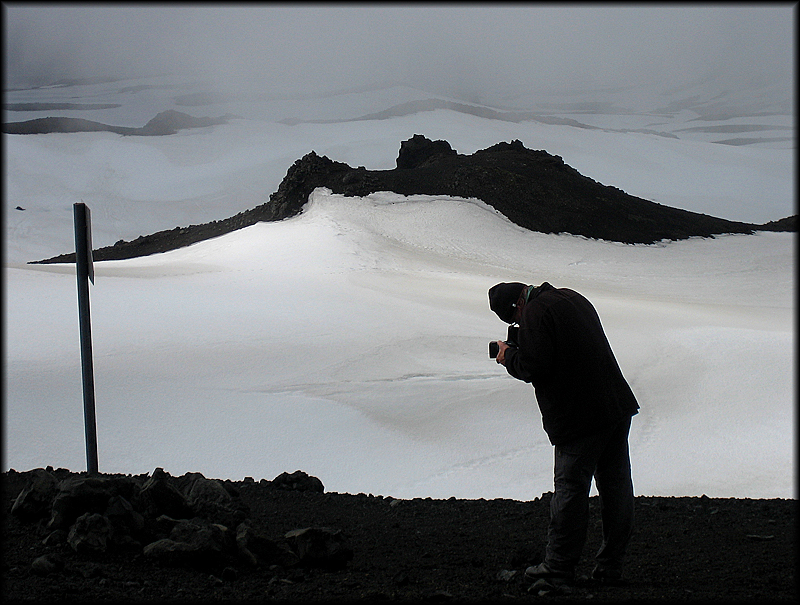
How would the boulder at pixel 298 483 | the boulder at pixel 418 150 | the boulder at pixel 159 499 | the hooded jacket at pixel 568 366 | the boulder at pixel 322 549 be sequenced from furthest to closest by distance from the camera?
1. the boulder at pixel 418 150
2. the boulder at pixel 298 483
3. the boulder at pixel 159 499
4. the boulder at pixel 322 549
5. the hooded jacket at pixel 568 366

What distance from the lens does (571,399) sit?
3.00 meters

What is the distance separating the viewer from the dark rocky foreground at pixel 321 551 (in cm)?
281

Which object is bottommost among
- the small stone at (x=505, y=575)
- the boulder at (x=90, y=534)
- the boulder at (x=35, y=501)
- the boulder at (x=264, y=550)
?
the small stone at (x=505, y=575)

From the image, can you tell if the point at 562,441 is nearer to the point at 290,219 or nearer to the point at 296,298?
the point at 296,298

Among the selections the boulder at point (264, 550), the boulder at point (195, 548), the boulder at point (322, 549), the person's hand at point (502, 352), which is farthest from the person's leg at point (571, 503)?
the boulder at point (195, 548)

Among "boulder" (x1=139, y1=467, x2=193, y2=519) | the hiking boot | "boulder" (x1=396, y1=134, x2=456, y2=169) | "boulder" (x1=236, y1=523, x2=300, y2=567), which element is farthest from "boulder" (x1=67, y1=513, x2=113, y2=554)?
"boulder" (x1=396, y1=134, x2=456, y2=169)

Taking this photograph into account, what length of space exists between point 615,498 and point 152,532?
1.92 meters

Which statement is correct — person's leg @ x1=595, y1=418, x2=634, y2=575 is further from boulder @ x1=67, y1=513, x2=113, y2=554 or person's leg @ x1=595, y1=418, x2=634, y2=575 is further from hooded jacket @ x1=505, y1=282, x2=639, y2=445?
boulder @ x1=67, y1=513, x2=113, y2=554

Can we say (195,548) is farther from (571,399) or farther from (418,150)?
(418,150)

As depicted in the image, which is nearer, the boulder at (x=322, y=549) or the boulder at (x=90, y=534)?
the boulder at (x=90, y=534)

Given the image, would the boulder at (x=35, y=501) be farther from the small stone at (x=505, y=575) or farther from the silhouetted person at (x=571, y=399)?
the silhouetted person at (x=571, y=399)

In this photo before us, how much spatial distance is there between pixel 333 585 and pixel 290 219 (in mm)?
14969

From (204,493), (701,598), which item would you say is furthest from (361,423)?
(701,598)

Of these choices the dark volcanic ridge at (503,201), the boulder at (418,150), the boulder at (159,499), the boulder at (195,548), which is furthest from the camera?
the boulder at (418,150)
